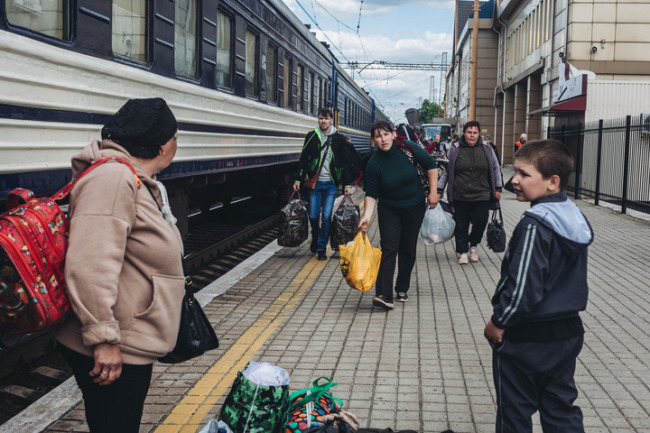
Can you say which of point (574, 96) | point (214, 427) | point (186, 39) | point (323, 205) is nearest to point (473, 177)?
point (323, 205)

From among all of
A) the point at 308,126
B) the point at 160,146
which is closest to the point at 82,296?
the point at 160,146

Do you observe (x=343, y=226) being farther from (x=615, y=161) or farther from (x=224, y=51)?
(x=615, y=161)

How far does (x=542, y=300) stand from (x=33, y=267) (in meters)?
1.82

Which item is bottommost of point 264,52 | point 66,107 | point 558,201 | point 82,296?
point 82,296

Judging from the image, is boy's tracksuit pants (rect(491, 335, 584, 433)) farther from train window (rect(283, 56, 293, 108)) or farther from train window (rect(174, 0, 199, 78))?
train window (rect(283, 56, 293, 108))

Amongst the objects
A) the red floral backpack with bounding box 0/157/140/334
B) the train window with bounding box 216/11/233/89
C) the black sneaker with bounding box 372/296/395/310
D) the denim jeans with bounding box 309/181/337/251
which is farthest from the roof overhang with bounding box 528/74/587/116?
the red floral backpack with bounding box 0/157/140/334

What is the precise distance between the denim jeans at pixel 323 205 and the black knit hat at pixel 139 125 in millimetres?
6780

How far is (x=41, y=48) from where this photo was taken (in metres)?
4.57

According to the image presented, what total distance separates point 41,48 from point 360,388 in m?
2.82

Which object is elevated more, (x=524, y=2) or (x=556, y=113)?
(x=524, y=2)

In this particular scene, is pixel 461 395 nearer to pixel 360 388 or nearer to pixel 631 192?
pixel 360 388

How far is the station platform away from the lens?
412 centimetres

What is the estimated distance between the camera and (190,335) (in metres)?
2.69

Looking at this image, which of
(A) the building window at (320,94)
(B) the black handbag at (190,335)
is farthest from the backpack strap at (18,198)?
(A) the building window at (320,94)
